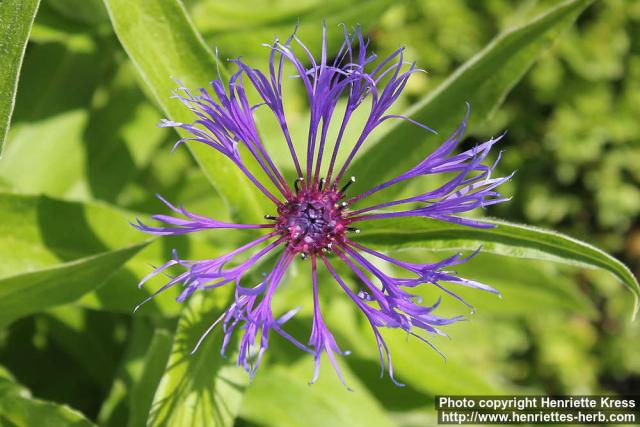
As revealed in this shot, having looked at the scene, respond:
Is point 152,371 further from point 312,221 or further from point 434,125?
point 434,125

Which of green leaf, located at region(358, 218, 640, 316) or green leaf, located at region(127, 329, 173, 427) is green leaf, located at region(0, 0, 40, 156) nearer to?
green leaf, located at region(127, 329, 173, 427)

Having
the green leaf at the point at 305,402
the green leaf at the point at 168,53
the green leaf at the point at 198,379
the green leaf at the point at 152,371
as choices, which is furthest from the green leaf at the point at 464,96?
the green leaf at the point at 305,402

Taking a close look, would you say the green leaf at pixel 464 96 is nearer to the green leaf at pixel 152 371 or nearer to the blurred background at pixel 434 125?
the blurred background at pixel 434 125

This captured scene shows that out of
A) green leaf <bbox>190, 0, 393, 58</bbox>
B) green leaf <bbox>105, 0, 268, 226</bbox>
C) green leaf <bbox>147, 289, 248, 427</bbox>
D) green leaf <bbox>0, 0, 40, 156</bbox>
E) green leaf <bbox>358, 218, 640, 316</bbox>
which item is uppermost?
green leaf <bbox>190, 0, 393, 58</bbox>

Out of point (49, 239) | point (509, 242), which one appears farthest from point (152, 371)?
point (509, 242)

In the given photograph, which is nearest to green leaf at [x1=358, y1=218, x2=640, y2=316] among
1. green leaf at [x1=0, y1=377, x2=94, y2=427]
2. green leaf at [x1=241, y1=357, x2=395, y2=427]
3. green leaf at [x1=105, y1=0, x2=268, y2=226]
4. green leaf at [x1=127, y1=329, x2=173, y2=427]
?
green leaf at [x1=105, y1=0, x2=268, y2=226]
